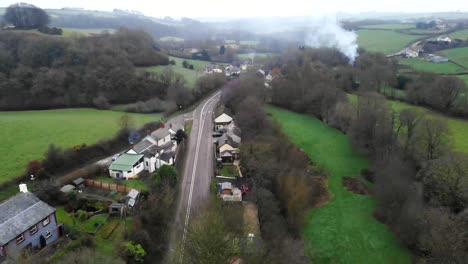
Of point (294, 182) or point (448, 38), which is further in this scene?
point (448, 38)

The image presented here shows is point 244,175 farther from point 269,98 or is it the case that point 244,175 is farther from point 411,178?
point 269,98

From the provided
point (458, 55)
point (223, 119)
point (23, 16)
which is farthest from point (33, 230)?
point (458, 55)

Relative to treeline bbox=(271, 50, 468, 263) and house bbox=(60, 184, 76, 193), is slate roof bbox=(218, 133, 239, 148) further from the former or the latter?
house bbox=(60, 184, 76, 193)

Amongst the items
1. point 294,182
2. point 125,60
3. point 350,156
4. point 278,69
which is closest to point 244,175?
point 294,182

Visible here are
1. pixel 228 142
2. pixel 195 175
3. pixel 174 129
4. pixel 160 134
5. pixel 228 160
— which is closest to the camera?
pixel 195 175

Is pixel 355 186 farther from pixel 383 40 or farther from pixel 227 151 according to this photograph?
pixel 383 40

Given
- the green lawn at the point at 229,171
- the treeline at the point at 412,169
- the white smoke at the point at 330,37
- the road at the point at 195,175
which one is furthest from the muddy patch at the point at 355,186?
the white smoke at the point at 330,37
